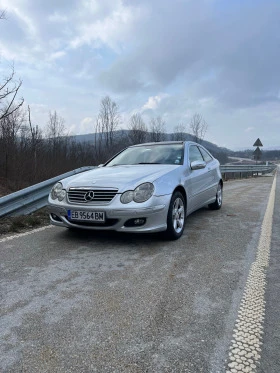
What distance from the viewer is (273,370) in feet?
5.59

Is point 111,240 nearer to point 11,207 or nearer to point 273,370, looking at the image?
point 11,207

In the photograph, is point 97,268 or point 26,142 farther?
point 26,142

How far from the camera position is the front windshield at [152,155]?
5.01 meters

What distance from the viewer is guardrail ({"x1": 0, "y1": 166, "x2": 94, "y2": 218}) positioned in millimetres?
4934

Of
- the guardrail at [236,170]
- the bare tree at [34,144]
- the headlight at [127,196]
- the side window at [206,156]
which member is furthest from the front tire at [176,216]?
the guardrail at [236,170]

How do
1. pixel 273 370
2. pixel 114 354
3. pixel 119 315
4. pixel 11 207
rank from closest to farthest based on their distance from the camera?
pixel 273 370
pixel 114 354
pixel 119 315
pixel 11 207

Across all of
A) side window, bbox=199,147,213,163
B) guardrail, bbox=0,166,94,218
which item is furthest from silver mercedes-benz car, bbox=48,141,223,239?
side window, bbox=199,147,213,163

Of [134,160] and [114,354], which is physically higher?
[134,160]

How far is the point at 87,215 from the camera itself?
3.84 meters

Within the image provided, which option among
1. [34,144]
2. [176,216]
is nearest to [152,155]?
[176,216]

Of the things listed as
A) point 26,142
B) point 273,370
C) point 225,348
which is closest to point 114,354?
point 225,348

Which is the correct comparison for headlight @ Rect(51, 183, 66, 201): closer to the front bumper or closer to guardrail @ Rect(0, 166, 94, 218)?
the front bumper

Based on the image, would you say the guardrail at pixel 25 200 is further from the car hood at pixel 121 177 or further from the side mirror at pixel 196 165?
the side mirror at pixel 196 165

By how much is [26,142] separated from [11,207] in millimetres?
8523
